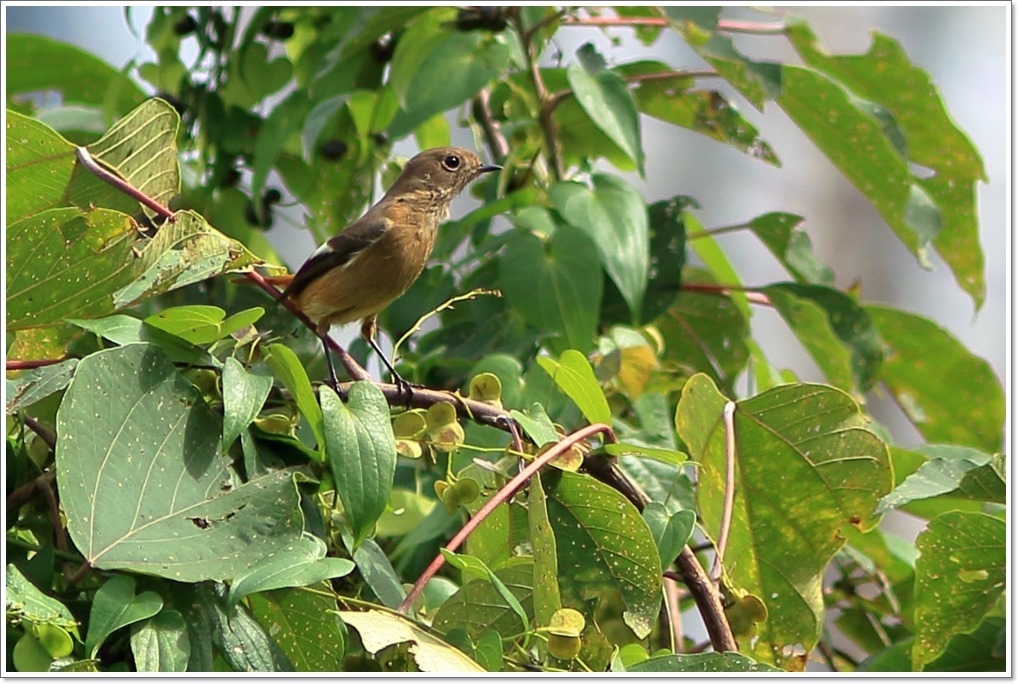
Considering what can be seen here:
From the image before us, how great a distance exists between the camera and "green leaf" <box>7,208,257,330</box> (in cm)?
142

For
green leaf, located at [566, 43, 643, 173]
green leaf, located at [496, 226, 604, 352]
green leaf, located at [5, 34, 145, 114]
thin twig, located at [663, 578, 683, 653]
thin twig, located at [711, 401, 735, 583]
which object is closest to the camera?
thin twig, located at [711, 401, 735, 583]

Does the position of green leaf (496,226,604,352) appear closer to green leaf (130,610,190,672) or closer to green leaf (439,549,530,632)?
green leaf (439,549,530,632)

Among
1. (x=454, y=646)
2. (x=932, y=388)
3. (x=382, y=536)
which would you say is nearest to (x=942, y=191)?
(x=932, y=388)

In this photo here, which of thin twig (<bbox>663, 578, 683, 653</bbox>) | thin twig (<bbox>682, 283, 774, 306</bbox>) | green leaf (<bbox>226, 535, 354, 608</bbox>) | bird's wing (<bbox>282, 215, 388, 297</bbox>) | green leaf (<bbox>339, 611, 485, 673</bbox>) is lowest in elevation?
thin twig (<bbox>663, 578, 683, 653</bbox>)

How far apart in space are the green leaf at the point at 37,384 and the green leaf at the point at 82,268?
0.33ft

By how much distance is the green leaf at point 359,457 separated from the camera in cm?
128

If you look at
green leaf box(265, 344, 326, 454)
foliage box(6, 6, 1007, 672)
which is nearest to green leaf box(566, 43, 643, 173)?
foliage box(6, 6, 1007, 672)

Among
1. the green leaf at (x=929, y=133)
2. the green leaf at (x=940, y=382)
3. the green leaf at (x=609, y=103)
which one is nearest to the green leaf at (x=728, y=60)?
the green leaf at (x=609, y=103)

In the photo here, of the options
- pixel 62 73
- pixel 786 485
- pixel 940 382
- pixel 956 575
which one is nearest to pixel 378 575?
pixel 786 485

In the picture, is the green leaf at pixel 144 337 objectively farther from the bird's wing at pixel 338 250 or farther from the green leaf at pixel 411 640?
the bird's wing at pixel 338 250

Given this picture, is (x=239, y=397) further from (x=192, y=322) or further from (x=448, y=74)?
(x=448, y=74)

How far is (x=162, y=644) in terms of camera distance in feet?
4.04

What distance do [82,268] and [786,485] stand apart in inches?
39.4

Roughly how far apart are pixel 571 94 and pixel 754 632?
127cm
